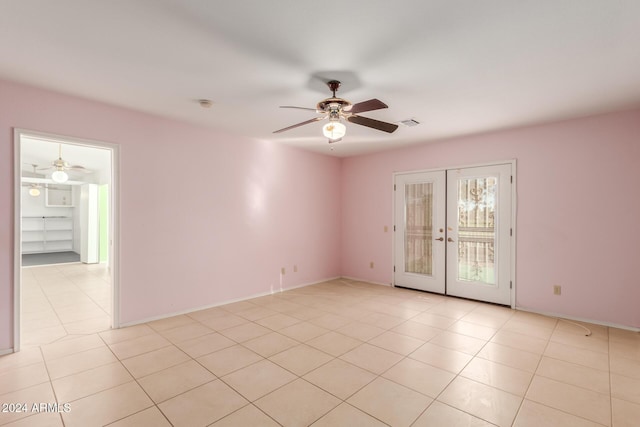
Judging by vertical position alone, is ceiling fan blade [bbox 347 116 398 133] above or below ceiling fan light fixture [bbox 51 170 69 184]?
above

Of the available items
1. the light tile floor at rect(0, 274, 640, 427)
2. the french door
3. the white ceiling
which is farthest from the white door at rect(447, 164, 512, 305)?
the white ceiling

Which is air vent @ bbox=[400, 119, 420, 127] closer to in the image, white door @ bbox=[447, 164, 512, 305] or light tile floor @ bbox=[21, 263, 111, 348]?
white door @ bbox=[447, 164, 512, 305]

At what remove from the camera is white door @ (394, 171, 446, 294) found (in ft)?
16.7

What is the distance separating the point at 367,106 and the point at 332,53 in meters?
0.48

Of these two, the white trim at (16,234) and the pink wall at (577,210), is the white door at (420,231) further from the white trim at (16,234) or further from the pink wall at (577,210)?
the white trim at (16,234)

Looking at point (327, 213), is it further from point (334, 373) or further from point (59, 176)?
point (59, 176)

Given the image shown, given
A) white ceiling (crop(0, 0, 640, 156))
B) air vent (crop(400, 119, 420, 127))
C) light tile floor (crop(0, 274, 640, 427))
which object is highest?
white ceiling (crop(0, 0, 640, 156))

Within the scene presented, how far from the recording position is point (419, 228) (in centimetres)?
537

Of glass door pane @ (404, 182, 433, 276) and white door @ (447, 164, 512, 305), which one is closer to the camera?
white door @ (447, 164, 512, 305)

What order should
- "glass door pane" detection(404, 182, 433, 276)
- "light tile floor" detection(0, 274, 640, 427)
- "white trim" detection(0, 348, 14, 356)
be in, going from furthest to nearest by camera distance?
"glass door pane" detection(404, 182, 433, 276)
"white trim" detection(0, 348, 14, 356)
"light tile floor" detection(0, 274, 640, 427)

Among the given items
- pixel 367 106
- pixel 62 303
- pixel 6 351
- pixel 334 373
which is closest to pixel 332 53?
pixel 367 106

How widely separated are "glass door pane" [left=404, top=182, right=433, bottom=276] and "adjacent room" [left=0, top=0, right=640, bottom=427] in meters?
0.04

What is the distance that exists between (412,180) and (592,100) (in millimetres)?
2599

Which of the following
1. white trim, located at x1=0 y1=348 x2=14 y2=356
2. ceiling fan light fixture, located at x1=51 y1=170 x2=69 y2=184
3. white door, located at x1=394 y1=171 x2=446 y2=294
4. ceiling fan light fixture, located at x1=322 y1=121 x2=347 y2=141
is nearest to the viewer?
ceiling fan light fixture, located at x1=322 y1=121 x2=347 y2=141
